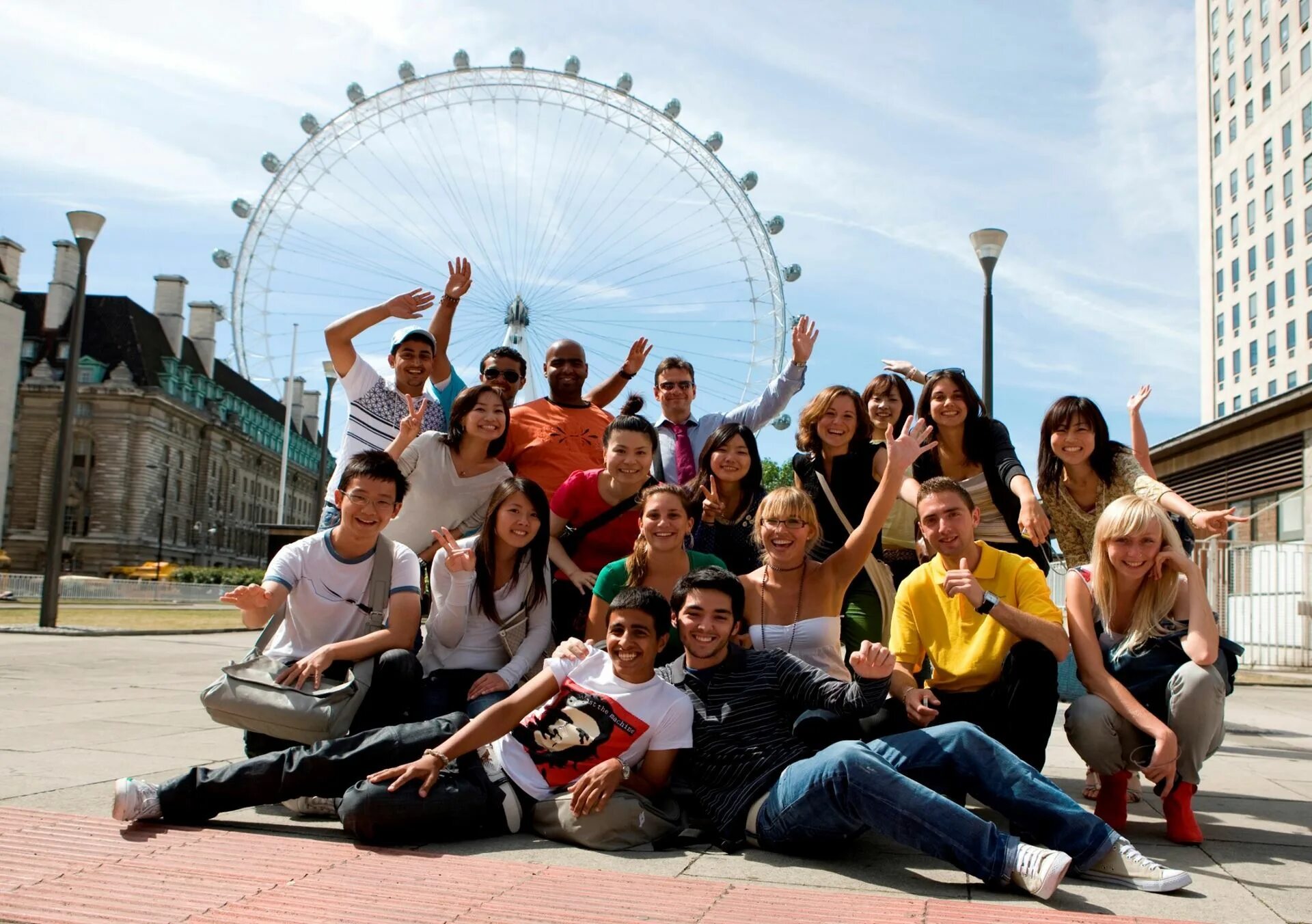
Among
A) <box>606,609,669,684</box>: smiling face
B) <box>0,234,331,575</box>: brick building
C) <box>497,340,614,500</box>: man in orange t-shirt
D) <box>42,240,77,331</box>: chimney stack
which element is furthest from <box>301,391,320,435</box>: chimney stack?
<box>606,609,669,684</box>: smiling face

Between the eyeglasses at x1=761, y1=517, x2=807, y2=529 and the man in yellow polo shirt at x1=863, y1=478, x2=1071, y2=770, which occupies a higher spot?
the eyeglasses at x1=761, y1=517, x2=807, y2=529

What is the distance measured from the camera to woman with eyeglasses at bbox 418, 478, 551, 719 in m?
4.91

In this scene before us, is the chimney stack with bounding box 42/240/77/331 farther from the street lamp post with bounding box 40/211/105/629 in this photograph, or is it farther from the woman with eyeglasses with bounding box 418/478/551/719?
the woman with eyeglasses with bounding box 418/478/551/719

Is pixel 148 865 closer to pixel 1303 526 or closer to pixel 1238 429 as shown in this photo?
pixel 1303 526

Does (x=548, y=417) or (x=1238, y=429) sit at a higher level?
(x=1238, y=429)

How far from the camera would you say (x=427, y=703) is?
4.77 m

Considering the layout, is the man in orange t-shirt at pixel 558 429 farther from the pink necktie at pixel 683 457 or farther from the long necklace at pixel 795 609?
the long necklace at pixel 795 609

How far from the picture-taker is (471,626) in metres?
5.01

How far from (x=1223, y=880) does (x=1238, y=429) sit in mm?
20509

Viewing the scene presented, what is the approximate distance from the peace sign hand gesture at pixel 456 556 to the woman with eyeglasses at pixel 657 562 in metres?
0.60

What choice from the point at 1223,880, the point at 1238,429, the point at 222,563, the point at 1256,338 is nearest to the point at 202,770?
the point at 1223,880

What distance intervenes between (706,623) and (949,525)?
1139 mm

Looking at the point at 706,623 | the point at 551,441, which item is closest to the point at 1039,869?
the point at 706,623

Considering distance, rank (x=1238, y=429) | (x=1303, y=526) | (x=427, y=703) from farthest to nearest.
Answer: (x=1238, y=429), (x=1303, y=526), (x=427, y=703)
